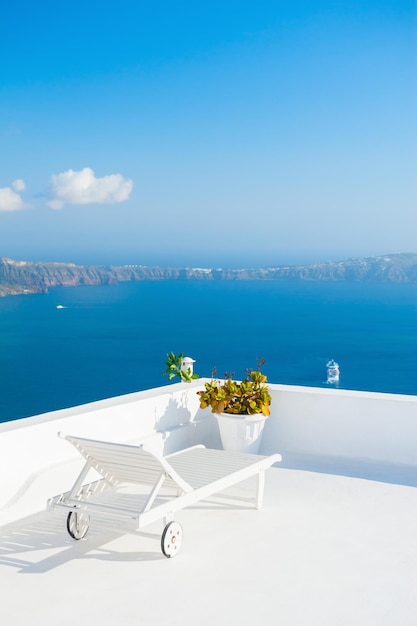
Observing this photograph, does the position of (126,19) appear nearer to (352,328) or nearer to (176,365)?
(176,365)

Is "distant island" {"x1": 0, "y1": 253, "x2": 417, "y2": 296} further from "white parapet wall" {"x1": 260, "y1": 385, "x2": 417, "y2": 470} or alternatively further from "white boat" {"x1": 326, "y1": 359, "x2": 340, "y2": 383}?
"white parapet wall" {"x1": 260, "y1": 385, "x2": 417, "y2": 470}

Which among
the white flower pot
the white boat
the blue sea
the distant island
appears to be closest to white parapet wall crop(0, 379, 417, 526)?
the white flower pot

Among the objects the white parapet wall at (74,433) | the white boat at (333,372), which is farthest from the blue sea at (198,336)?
the white parapet wall at (74,433)

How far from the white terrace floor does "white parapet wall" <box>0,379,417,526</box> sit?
1.16ft

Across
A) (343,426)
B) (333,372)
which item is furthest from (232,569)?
(333,372)

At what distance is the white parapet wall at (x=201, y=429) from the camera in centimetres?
410

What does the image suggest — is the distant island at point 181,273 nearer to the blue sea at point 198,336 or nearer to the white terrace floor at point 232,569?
the blue sea at point 198,336

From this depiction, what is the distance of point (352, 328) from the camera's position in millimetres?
52844

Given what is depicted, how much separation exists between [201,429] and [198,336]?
45.6m

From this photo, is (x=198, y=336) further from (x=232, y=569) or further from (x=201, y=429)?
(x=232, y=569)

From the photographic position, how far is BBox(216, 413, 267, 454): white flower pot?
4.97 metres

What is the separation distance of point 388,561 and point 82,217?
34273 mm

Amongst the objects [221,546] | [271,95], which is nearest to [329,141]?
[271,95]

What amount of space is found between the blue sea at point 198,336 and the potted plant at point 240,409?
100 feet
